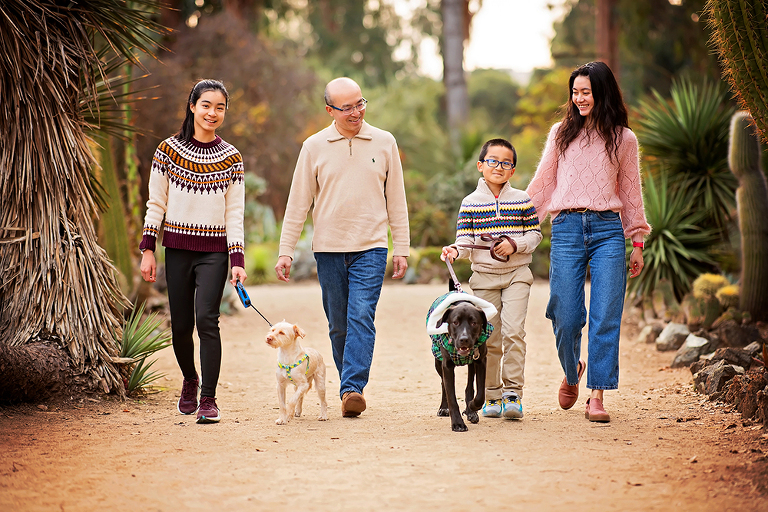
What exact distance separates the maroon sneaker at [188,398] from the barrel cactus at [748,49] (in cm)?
398

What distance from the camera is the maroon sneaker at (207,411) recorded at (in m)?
4.79

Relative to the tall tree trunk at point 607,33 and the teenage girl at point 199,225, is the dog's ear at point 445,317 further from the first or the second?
the tall tree trunk at point 607,33

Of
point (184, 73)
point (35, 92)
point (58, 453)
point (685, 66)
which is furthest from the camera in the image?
point (685, 66)

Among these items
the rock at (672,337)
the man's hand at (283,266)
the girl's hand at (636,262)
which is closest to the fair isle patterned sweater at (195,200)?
the man's hand at (283,266)

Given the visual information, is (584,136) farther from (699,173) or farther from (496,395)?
(699,173)

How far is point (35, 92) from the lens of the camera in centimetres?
536

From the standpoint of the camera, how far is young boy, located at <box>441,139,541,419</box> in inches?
189

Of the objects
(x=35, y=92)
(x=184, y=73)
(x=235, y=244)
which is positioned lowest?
(x=235, y=244)

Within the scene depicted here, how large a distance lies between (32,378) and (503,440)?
9.92 feet

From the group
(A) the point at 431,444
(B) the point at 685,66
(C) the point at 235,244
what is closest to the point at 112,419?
(C) the point at 235,244

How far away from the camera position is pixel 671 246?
32.2 feet

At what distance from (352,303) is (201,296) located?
93 cm

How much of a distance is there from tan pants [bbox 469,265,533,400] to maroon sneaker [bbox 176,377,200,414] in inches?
73.3

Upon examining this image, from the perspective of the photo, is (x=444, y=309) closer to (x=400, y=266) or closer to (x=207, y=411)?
(x=400, y=266)
